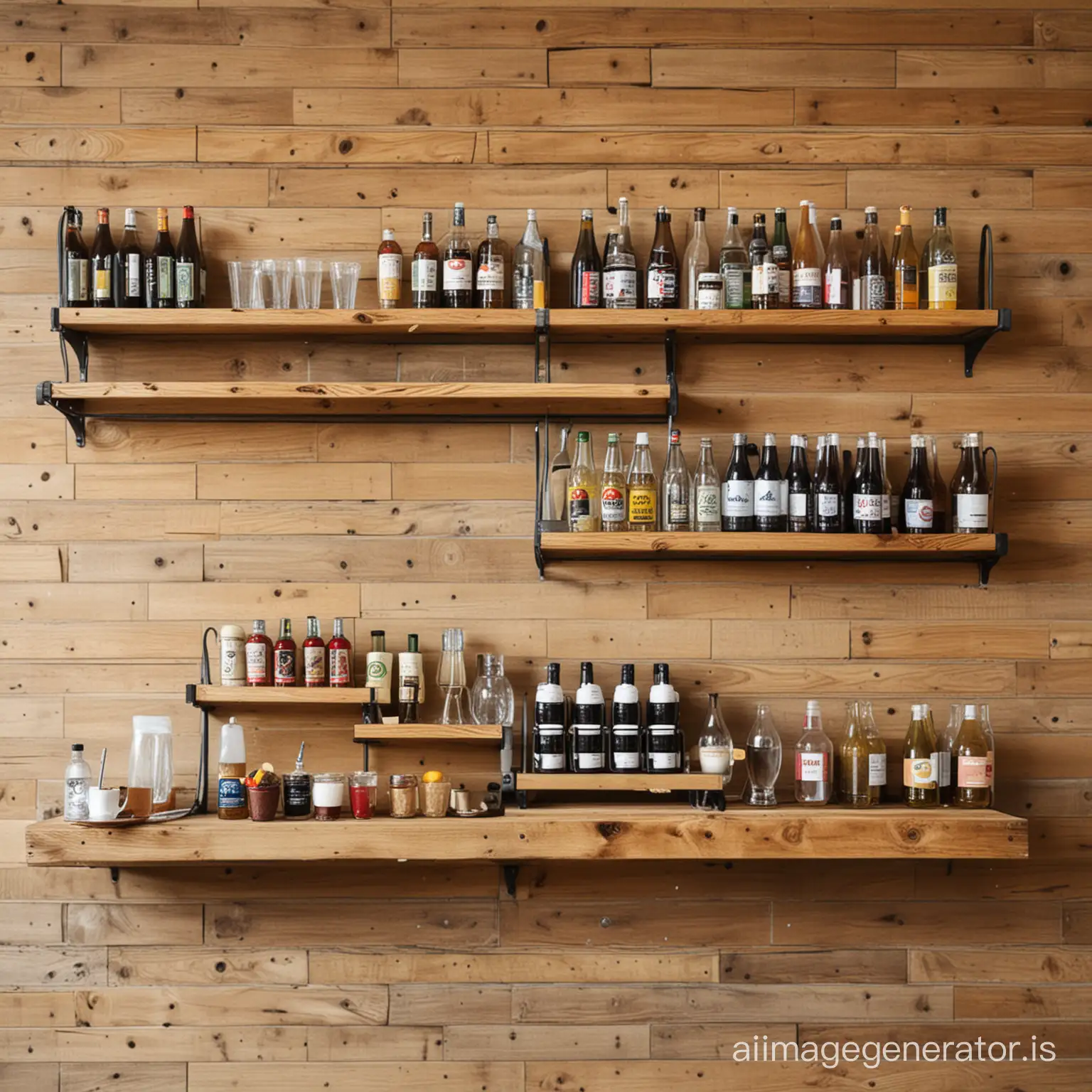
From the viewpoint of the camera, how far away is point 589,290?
2293 millimetres

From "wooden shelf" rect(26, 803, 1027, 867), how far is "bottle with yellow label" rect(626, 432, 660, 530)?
0.56 meters

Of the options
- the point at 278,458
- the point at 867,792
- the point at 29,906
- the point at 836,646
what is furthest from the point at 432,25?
the point at 29,906

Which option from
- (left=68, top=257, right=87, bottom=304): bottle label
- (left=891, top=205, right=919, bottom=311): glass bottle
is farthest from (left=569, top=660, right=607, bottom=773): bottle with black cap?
(left=68, top=257, right=87, bottom=304): bottle label

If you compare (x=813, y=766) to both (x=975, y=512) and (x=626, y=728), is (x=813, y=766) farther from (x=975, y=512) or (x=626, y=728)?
(x=975, y=512)

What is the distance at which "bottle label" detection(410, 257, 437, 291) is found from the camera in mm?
2283

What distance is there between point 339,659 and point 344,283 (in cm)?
73

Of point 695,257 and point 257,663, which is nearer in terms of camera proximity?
point 257,663

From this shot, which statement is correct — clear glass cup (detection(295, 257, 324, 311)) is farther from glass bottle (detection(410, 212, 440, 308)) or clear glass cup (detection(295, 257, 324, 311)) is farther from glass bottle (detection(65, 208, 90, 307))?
glass bottle (detection(65, 208, 90, 307))

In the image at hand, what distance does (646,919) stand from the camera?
233cm

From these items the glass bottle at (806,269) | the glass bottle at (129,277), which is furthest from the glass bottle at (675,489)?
the glass bottle at (129,277)

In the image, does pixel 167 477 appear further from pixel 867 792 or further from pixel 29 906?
pixel 867 792

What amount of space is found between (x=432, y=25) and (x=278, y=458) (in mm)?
946

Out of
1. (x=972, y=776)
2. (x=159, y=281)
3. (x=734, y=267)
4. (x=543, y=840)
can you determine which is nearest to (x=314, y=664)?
(x=543, y=840)

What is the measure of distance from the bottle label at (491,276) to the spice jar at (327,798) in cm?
98
